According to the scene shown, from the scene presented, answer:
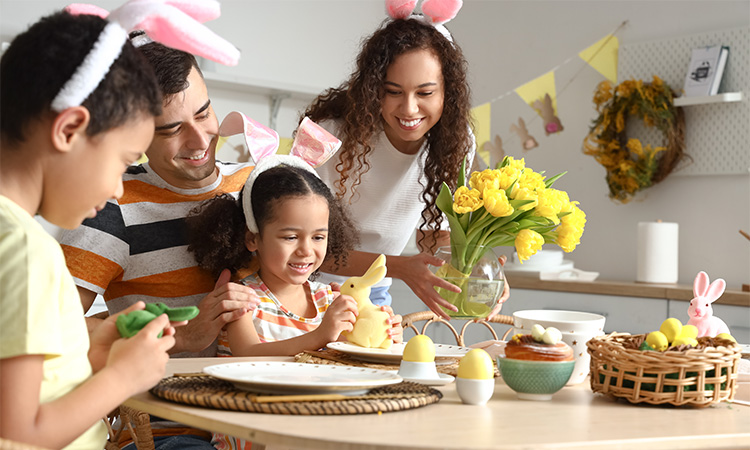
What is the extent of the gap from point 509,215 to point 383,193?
2.88 ft

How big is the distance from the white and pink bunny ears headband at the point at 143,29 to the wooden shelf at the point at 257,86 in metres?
2.37

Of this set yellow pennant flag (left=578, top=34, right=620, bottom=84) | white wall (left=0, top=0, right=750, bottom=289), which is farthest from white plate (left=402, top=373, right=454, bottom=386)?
yellow pennant flag (left=578, top=34, right=620, bottom=84)

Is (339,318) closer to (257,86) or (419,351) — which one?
(419,351)

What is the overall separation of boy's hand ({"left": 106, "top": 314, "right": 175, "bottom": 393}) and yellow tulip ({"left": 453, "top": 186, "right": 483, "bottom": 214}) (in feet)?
1.95

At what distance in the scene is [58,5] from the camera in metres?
3.08

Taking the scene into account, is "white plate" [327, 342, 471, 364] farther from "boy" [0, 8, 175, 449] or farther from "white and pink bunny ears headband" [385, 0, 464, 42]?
"white and pink bunny ears headband" [385, 0, 464, 42]

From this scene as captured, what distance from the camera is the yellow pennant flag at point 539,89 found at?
376cm

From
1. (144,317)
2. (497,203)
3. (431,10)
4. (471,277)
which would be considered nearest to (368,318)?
(471,277)

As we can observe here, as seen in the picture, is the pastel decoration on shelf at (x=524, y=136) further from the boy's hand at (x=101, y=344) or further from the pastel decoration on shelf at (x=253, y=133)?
the boy's hand at (x=101, y=344)

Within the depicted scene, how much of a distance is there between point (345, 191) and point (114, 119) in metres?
1.21

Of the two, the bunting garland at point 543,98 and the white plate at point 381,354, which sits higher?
the bunting garland at point 543,98

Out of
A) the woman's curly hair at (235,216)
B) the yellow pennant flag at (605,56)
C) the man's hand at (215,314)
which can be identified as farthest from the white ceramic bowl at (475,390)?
the yellow pennant flag at (605,56)

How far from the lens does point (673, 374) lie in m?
1.00

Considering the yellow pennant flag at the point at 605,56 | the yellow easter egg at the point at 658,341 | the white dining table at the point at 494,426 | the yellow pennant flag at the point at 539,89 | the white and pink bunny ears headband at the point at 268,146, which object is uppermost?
the yellow pennant flag at the point at 605,56
